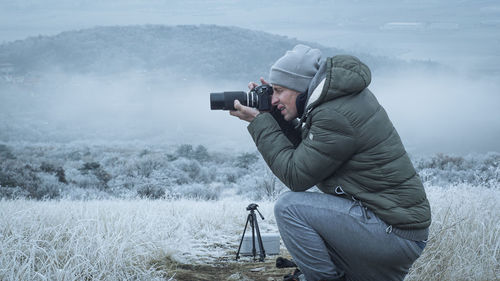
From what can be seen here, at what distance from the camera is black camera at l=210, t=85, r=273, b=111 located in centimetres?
227

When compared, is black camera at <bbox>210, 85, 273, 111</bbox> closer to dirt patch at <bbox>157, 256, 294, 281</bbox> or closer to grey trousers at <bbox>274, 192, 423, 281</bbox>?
grey trousers at <bbox>274, 192, 423, 281</bbox>

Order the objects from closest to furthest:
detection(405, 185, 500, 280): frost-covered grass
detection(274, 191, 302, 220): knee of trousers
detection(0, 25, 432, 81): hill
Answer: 1. detection(274, 191, 302, 220): knee of trousers
2. detection(405, 185, 500, 280): frost-covered grass
3. detection(0, 25, 432, 81): hill

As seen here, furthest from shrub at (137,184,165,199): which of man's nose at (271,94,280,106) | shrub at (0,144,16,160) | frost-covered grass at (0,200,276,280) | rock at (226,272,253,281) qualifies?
man's nose at (271,94,280,106)

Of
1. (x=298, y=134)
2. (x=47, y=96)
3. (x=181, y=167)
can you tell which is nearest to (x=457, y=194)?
(x=298, y=134)

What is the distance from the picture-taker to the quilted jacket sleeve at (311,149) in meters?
1.83

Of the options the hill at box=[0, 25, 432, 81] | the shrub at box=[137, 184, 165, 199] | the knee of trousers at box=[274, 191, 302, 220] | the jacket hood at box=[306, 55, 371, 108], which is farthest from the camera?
the hill at box=[0, 25, 432, 81]

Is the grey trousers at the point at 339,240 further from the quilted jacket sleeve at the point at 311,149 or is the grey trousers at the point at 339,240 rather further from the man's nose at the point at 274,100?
the man's nose at the point at 274,100

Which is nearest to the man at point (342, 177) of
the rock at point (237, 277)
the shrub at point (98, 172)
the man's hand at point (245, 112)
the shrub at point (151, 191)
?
the man's hand at point (245, 112)

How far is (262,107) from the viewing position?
227 cm

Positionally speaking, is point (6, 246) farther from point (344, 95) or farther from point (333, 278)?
point (344, 95)

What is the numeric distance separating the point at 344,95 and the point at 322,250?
624mm

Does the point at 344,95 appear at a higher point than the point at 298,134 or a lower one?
higher

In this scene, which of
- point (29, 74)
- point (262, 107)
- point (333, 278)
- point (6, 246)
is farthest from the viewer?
point (29, 74)

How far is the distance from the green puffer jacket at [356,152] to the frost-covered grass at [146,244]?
0.92m
